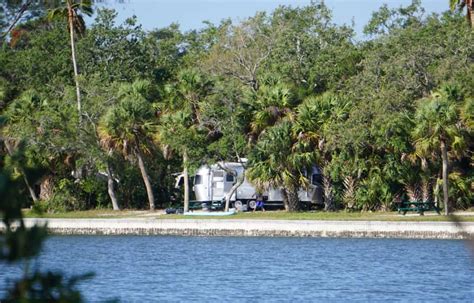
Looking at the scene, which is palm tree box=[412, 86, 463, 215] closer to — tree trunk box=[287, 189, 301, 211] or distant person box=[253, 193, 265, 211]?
tree trunk box=[287, 189, 301, 211]

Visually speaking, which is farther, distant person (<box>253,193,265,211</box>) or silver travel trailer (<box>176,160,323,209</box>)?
distant person (<box>253,193,265,211</box>)

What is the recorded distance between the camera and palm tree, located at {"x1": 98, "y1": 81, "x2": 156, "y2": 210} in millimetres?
49531

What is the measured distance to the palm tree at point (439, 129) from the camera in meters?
44.0

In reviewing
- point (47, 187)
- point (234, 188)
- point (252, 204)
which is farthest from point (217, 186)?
point (47, 187)

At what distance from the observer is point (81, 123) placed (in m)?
51.4

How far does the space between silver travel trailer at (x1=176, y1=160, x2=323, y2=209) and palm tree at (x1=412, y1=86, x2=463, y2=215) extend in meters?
6.57

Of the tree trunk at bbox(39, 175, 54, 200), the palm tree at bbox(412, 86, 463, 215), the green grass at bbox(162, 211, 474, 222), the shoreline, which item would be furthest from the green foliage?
the tree trunk at bbox(39, 175, 54, 200)

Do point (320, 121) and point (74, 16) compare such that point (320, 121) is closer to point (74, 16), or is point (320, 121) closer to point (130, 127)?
point (130, 127)

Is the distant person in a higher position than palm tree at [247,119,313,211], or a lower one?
lower

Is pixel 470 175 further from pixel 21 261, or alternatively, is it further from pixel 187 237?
pixel 21 261

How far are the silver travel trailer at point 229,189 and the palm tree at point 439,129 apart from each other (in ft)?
21.6

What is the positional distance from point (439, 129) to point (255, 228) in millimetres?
8473

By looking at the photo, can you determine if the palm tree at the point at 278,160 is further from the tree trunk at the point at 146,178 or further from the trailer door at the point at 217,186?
the tree trunk at the point at 146,178

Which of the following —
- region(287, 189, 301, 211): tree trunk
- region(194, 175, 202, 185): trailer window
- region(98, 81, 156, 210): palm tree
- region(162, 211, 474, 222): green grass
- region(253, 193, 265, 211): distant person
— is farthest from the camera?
region(194, 175, 202, 185): trailer window
